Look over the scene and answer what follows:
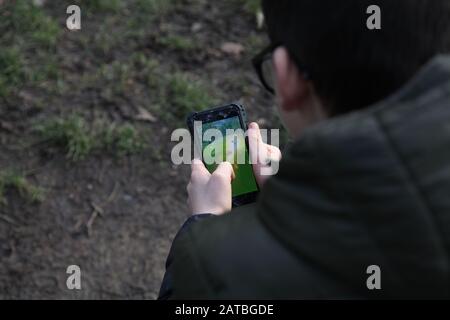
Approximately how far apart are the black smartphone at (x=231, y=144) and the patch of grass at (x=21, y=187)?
1.08 metres

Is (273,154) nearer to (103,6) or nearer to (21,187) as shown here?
(21,187)

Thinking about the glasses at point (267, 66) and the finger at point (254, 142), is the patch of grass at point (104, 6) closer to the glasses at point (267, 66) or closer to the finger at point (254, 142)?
the finger at point (254, 142)

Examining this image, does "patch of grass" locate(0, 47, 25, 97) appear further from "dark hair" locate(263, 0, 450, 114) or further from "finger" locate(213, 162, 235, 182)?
"dark hair" locate(263, 0, 450, 114)

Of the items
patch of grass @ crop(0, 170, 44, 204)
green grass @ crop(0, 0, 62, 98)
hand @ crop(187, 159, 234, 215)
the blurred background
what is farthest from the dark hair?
green grass @ crop(0, 0, 62, 98)

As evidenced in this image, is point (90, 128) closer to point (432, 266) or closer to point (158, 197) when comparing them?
point (158, 197)

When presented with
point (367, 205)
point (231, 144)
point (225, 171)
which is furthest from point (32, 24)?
point (367, 205)

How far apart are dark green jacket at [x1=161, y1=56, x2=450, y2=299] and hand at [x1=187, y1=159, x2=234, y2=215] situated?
1.54ft

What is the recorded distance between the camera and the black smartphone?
1.57m

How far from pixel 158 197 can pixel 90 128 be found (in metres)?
0.42

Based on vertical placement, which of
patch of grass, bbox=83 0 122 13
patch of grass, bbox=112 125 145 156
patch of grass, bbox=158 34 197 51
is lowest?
patch of grass, bbox=112 125 145 156

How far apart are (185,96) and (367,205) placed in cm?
206

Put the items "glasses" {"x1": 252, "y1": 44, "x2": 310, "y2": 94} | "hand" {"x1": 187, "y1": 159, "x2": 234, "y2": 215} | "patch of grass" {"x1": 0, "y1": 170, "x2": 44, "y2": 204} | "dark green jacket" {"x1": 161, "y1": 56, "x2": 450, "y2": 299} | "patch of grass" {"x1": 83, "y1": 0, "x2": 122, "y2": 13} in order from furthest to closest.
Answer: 1. "patch of grass" {"x1": 83, "y1": 0, "x2": 122, "y2": 13}
2. "patch of grass" {"x1": 0, "y1": 170, "x2": 44, "y2": 204}
3. "hand" {"x1": 187, "y1": 159, "x2": 234, "y2": 215}
4. "glasses" {"x1": 252, "y1": 44, "x2": 310, "y2": 94}
5. "dark green jacket" {"x1": 161, "y1": 56, "x2": 450, "y2": 299}

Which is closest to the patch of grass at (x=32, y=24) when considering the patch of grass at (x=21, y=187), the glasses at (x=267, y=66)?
the patch of grass at (x=21, y=187)

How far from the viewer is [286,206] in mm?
935
